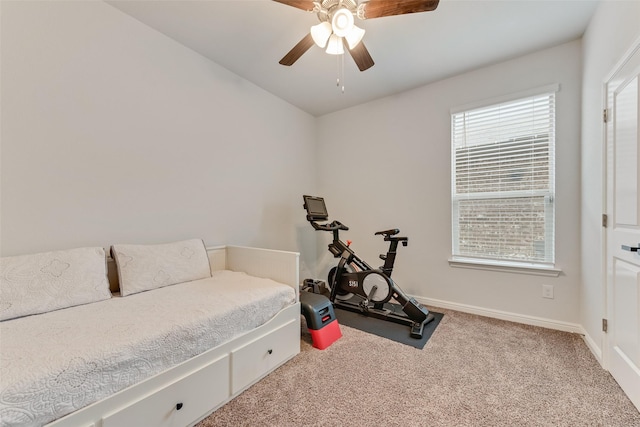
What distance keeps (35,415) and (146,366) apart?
0.34 meters

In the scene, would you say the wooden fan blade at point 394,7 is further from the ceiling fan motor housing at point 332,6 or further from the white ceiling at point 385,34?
the white ceiling at point 385,34

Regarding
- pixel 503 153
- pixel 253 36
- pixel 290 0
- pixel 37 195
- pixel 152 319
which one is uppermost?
pixel 253 36

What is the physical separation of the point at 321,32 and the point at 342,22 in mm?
149

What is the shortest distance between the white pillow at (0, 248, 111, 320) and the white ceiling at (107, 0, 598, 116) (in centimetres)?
182

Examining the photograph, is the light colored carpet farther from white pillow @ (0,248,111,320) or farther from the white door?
white pillow @ (0,248,111,320)

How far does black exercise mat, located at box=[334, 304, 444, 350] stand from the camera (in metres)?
2.12

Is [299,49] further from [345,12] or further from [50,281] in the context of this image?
[50,281]

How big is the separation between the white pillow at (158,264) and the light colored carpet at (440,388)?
951 millimetres

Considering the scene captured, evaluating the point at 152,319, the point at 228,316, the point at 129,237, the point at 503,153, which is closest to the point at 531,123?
the point at 503,153

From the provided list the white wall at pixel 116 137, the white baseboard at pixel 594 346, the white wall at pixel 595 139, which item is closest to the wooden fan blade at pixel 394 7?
the white wall at pixel 595 139

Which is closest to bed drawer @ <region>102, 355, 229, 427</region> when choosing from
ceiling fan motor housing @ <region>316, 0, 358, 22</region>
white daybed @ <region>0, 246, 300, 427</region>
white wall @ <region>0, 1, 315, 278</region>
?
white daybed @ <region>0, 246, 300, 427</region>

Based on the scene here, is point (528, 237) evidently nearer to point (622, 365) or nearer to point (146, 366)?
point (622, 365)

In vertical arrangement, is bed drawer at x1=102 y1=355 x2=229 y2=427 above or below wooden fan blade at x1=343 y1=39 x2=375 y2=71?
below

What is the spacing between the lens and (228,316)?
1.45 metres
